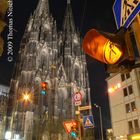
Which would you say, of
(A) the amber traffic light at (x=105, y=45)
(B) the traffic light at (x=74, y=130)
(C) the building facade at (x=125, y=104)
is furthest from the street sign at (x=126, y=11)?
(C) the building facade at (x=125, y=104)

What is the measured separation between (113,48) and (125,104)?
27896mm

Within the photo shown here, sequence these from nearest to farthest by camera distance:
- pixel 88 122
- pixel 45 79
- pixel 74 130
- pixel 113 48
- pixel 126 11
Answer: pixel 113 48 < pixel 126 11 < pixel 74 130 < pixel 88 122 < pixel 45 79

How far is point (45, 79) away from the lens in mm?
64688

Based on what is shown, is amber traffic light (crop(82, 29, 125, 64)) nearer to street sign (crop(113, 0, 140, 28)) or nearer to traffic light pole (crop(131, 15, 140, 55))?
traffic light pole (crop(131, 15, 140, 55))

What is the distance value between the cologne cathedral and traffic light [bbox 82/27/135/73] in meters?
47.7

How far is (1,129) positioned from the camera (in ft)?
185

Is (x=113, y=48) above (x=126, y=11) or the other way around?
the other way around

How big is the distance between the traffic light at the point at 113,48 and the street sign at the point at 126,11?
0.17 metres

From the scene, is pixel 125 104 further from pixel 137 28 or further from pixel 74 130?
pixel 137 28

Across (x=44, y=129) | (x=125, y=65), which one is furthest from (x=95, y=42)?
(x=44, y=129)

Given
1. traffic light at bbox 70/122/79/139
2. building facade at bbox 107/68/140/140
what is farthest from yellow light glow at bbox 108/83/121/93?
traffic light at bbox 70/122/79/139

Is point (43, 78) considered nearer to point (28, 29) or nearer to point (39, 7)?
point (28, 29)

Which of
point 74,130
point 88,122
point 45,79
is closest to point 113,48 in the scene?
point 74,130

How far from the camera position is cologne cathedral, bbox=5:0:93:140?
55469 millimetres
